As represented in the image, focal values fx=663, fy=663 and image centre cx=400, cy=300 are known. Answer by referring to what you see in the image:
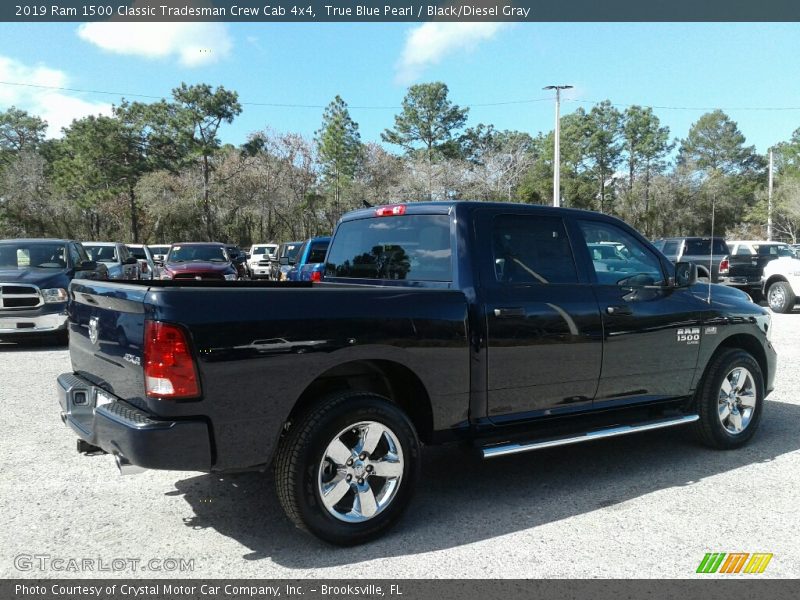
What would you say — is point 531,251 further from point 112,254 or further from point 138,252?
point 138,252

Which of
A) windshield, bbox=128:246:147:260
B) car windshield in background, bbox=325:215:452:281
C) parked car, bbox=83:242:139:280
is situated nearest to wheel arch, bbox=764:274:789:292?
car windshield in background, bbox=325:215:452:281

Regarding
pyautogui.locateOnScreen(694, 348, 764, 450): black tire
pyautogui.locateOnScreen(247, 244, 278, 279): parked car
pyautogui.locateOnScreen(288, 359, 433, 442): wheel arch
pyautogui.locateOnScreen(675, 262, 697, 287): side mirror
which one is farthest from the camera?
pyautogui.locateOnScreen(247, 244, 278, 279): parked car

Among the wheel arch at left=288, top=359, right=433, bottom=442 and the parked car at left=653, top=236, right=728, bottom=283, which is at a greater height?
the parked car at left=653, top=236, right=728, bottom=283

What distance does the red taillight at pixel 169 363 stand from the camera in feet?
10.5

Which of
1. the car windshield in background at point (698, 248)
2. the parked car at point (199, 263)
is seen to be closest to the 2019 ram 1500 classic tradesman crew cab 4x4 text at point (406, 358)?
the parked car at point (199, 263)

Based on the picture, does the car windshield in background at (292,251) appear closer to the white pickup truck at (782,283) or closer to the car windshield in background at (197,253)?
the car windshield in background at (197,253)

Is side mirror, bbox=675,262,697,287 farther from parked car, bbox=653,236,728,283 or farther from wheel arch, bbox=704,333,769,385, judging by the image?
parked car, bbox=653,236,728,283

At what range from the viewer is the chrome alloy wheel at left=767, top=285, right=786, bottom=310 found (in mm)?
16672

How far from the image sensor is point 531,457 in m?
5.45

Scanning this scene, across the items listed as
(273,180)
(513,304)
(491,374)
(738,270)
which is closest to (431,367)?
(491,374)

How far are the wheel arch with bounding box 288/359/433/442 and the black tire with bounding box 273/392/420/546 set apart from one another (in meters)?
0.14

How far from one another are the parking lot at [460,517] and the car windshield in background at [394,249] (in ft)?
5.12

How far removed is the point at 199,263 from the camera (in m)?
16.5
